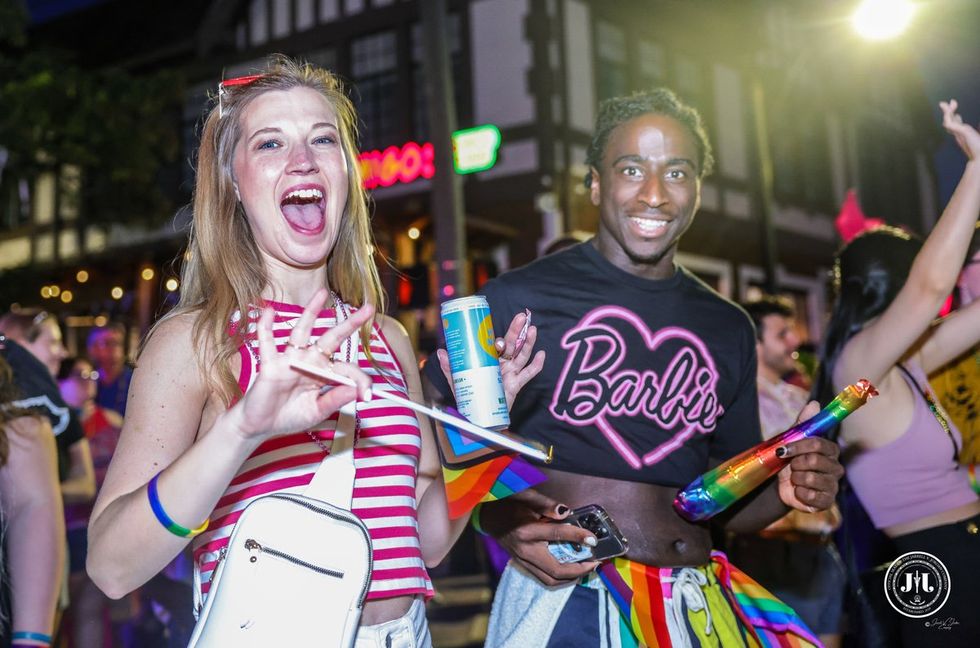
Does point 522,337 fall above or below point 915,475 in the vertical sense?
above

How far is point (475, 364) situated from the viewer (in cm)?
211

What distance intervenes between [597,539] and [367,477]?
632 millimetres

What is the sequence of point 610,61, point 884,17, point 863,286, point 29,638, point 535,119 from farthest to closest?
point 610,61
point 535,119
point 884,17
point 863,286
point 29,638

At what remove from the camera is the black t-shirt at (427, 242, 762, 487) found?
279 centimetres

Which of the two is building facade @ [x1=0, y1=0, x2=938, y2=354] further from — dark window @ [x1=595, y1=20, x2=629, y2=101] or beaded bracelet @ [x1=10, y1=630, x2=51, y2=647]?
beaded bracelet @ [x1=10, y1=630, x2=51, y2=647]

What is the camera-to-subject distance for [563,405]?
9.22 feet

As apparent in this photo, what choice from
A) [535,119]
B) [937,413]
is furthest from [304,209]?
[535,119]

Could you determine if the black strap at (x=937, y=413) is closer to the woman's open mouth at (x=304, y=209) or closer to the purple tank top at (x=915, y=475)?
the purple tank top at (x=915, y=475)

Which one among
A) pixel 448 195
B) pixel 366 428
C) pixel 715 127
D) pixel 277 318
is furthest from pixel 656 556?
pixel 715 127

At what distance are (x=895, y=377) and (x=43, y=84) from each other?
13.1 metres

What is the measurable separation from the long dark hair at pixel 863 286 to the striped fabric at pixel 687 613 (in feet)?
3.61

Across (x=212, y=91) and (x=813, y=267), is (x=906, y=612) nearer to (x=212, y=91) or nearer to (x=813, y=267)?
(x=212, y=91)
